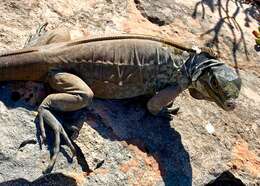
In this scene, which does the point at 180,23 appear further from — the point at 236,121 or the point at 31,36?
the point at 31,36

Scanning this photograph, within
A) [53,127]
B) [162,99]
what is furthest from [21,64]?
[162,99]

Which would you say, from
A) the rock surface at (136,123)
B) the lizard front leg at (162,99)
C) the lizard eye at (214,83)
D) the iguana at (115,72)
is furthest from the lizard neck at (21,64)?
the lizard eye at (214,83)

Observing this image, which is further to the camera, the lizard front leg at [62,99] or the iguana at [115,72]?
the iguana at [115,72]

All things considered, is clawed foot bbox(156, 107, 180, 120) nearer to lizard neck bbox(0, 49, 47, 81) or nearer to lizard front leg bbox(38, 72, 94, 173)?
lizard front leg bbox(38, 72, 94, 173)

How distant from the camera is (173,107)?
5703 mm

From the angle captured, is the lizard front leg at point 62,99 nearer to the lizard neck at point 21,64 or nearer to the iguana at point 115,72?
Result: the iguana at point 115,72

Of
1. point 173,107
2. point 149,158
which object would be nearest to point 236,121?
point 173,107

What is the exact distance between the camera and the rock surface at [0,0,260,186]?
4.77 m

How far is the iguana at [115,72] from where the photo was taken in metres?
4.95

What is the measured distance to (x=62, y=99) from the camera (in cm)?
493

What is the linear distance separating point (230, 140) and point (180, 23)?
160 centimetres

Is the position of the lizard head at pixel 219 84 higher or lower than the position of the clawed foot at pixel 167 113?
higher

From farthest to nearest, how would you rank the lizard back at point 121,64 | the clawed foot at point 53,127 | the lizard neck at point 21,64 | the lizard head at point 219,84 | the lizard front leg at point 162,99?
1. the lizard front leg at point 162,99
2. the lizard head at point 219,84
3. the lizard back at point 121,64
4. the lizard neck at point 21,64
5. the clawed foot at point 53,127

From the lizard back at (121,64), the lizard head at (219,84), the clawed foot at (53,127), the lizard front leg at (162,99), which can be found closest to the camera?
the clawed foot at (53,127)
